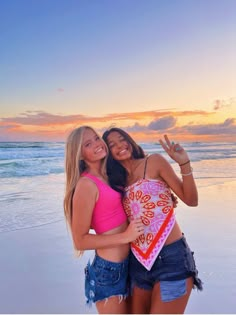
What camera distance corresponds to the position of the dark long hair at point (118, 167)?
2617 millimetres

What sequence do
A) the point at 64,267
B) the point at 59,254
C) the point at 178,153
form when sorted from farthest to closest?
the point at 59,254, the point at 64,267, the point at 178,153

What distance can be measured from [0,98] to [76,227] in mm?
25474

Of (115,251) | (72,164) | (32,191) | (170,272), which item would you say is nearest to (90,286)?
(115,251)

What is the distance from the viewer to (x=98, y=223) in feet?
8.31

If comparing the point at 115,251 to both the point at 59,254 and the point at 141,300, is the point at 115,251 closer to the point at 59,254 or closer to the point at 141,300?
the point at 141,300

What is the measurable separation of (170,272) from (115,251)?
35 cm

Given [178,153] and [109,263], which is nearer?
[109,263]

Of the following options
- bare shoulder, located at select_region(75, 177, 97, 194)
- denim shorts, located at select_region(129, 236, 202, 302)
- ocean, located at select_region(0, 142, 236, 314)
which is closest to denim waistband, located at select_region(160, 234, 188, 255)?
denim shorts, located at select_region(129, 236, 202, 302)

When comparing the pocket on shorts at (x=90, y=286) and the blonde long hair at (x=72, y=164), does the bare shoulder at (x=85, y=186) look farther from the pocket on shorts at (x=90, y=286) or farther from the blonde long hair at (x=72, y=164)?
the pocket on shorts at (x=90, y=286)

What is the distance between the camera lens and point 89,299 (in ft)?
8.45

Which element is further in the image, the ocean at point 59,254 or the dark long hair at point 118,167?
the ocean at point 59,254

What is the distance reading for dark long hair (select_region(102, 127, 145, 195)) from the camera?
2.62m

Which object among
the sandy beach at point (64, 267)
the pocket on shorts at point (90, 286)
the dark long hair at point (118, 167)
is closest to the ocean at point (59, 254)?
the sandy beach at point (64, 267)

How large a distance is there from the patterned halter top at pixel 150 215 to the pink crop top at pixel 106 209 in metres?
0.07
